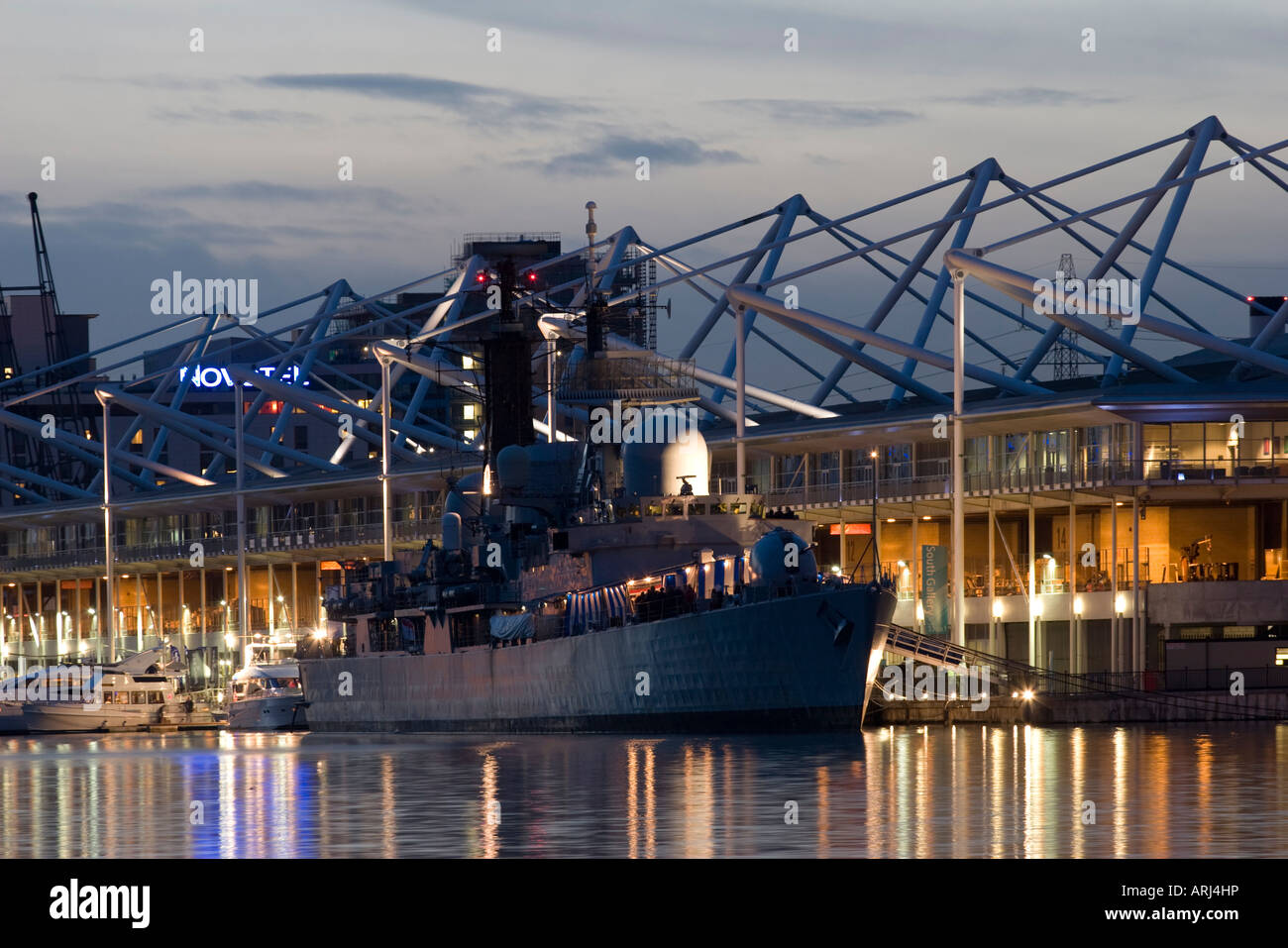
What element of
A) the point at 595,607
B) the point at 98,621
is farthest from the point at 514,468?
the point at 98,621

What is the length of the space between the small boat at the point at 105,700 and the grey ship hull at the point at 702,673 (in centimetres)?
2893

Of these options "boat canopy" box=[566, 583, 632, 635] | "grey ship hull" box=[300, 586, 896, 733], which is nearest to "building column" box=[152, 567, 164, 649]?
"grey ship hull" box=[300, 586, 896, 733]

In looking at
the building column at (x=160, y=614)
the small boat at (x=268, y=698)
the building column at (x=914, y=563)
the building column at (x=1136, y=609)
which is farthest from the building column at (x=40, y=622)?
the building column at (x=1136, y=609)

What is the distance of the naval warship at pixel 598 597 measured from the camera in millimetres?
61281

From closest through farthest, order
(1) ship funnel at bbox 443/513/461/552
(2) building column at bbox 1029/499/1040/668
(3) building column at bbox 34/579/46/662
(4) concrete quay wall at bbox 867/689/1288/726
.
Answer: (4) concrete quay wall at bbox 867/689/1288/726
(1) ship funnel at bbox 443/513/461/552
(2) building column at bbox 1029/499/1040/668
(3) building column at bbox 34/579/46/662

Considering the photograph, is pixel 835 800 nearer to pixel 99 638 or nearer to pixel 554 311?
pixel 554 311

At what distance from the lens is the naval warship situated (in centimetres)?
6128

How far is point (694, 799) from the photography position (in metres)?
37.0

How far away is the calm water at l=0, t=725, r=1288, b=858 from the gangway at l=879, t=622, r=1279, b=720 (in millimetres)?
7451

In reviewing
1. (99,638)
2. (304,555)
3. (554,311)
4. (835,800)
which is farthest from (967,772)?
(99,638)

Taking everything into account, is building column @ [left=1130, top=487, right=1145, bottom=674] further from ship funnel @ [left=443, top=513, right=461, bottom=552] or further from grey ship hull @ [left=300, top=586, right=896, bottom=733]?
ship funnel @ [left=443, top=513, right=461, bottom=552]

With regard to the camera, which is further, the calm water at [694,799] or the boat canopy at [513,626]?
the boat canopy at [513,626]

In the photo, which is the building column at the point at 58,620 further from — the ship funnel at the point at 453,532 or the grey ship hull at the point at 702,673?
the grey ship hull at the point at 702,673
